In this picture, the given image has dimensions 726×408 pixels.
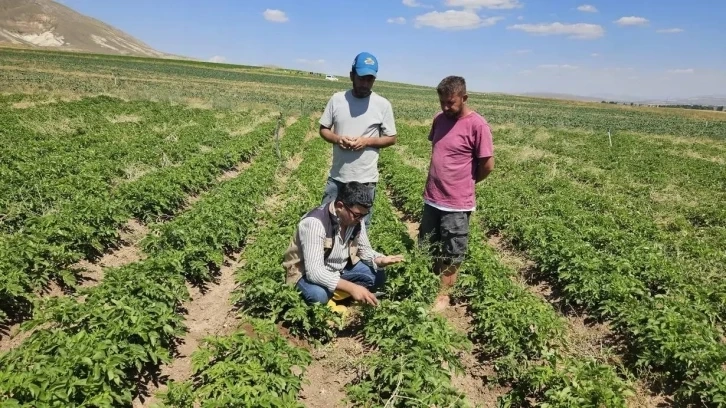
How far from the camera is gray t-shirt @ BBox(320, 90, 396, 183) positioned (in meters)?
4.66

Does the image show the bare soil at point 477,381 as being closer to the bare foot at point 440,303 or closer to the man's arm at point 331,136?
the bare foot at point 440,303

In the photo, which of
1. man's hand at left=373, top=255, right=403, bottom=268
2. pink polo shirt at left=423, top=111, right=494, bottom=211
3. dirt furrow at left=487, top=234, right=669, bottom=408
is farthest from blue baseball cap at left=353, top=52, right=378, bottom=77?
dirt furrow at left=487, top=234, right=669, bottom=408

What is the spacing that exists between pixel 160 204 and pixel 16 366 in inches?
198

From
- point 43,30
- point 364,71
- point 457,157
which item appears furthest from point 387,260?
point 43,30

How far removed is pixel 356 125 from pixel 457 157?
3.56 feet

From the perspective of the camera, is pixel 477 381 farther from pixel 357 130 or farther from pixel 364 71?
pixel 364 71

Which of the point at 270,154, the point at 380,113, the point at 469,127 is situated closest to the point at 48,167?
the point at 270,154

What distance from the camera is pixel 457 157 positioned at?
4.63m

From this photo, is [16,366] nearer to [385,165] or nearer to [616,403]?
[616,403]

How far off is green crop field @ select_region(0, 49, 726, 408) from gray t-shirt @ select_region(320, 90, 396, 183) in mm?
1129

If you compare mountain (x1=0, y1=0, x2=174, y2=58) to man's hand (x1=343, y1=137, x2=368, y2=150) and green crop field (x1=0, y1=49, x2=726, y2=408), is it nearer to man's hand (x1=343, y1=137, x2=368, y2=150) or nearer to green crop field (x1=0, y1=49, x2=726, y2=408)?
green crop field (x1=0, y1=49, x2=726, y2=408)

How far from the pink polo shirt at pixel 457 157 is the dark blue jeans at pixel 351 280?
0.99 m

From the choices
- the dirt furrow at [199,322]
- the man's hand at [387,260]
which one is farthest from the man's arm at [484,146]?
the dirt furrow at [199,322]

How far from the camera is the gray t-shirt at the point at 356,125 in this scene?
4664 mm
